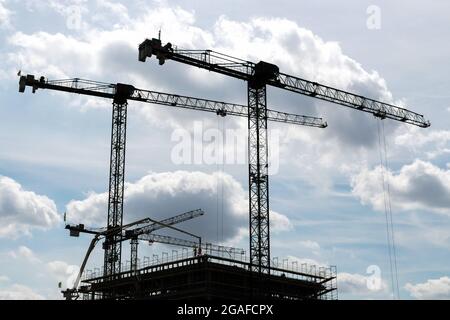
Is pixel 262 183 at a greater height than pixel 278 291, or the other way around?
pixel 262 183

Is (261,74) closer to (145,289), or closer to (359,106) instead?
(359,106)

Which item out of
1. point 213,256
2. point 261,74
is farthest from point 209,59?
point 213,256

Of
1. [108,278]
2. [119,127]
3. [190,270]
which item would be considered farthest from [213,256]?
[119,127]

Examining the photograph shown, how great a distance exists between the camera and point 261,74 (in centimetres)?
10981

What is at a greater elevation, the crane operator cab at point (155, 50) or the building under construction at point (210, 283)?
the crane operator cab at point (155, 50)

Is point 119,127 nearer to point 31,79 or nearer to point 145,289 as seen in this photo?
point 31,79

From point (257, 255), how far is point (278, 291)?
36.1 feet

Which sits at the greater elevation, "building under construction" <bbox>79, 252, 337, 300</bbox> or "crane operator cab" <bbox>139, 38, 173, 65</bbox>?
"crane operator cab" <bbox>139, 38, 173, 65</bbox>
